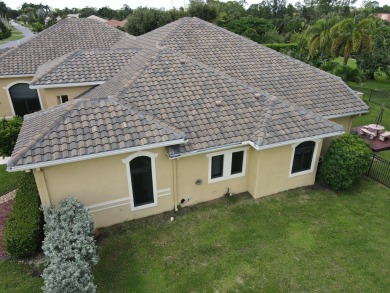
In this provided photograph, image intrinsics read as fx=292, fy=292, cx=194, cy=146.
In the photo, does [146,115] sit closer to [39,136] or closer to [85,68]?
[39,136]

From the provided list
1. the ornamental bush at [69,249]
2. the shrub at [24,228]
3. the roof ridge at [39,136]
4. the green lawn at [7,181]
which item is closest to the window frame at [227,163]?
the ornamental bush at [69,249]

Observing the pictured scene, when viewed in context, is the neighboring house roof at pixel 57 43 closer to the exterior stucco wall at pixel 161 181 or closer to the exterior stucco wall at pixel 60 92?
the exterior stucco wall at pixel 60 92

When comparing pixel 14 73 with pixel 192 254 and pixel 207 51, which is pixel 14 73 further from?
pixel 192 254

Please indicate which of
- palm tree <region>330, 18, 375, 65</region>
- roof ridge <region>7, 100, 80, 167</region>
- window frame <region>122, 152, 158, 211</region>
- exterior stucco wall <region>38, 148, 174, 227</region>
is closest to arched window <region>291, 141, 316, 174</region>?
exterior stucco wall <region>38, 148, 174, 227</region>

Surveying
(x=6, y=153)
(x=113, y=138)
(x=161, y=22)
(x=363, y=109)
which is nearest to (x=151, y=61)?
(x=113, y=138)

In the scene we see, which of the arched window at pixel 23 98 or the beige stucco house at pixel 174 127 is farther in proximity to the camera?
the arched window at pixel 23 98

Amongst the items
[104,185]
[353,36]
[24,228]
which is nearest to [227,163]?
[104,185]
